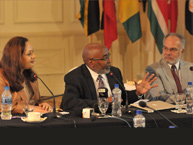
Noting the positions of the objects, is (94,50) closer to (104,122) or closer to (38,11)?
(104,122)

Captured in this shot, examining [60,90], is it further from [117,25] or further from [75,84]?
[75,84]

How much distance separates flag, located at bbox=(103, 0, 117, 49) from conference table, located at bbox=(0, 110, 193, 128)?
3.96 m

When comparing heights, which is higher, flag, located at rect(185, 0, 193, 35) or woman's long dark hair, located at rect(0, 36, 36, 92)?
flag, located at rect(185, 0, 193, 35)

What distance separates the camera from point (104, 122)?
3.04 m

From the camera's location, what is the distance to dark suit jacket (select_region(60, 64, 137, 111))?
3.58 meters

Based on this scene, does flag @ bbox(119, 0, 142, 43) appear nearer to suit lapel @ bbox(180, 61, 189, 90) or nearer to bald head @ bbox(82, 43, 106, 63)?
suit lapel @ bbox(180, 61, 189, 90)

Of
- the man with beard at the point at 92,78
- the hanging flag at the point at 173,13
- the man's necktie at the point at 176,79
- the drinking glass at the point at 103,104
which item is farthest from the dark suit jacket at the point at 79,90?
the hanging flag at the point at 173,13

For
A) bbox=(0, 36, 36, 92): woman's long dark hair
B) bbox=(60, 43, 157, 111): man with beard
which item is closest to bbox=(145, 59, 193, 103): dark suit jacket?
bbox=(60, 43, 157, 111): man with beard

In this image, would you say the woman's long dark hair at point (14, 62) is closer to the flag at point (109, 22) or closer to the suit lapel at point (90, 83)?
the suit lapel at point (90, 83)

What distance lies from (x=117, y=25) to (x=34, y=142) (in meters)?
6.26

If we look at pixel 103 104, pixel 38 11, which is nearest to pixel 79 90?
pixel 103 104

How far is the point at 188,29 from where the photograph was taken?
714cm

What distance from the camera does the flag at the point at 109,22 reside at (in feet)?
23.1

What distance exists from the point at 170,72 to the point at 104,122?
1677 millimetres
